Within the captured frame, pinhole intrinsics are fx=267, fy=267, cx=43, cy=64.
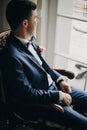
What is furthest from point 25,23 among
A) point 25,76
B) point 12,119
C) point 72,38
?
point 72,38

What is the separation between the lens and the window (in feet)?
7.89

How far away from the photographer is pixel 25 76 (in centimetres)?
176

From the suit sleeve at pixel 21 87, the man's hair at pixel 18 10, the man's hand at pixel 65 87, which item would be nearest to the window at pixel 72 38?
the man's hand at pixel 65 87

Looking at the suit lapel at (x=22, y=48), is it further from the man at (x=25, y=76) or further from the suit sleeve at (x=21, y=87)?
the suit sleeve at (x=21, y=87)

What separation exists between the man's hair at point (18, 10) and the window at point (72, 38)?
734mm

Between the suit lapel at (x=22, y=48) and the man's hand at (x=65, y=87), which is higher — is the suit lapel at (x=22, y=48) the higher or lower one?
the higher one

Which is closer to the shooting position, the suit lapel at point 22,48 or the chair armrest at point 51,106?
the chair armrest at point 51,106

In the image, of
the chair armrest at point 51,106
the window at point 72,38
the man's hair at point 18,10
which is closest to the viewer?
the chair armrest at point 51,106

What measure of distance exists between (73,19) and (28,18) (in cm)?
77

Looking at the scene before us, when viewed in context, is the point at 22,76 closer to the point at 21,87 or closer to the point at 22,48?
the point at 21,87

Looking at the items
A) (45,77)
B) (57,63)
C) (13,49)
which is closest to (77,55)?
(57,63)

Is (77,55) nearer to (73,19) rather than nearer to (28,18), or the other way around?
(73,19)

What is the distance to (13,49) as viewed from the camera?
5.82 ft

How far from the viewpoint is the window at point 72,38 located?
2.41 metres
